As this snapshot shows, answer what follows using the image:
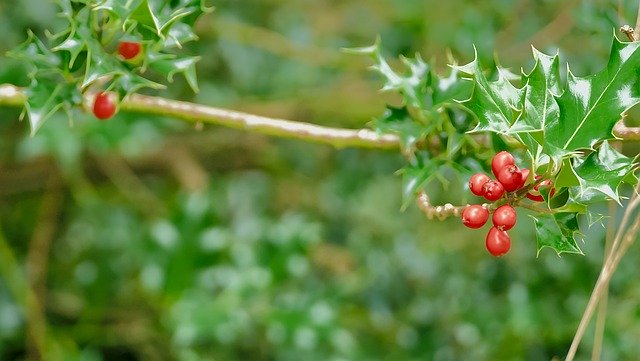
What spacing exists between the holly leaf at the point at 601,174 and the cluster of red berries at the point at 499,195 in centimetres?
3

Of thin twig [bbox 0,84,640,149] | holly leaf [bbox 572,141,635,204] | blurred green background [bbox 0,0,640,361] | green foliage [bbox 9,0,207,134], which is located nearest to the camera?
holly leaf [bbox 572,141,635,204]

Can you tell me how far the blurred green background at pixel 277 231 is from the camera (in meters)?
1.73

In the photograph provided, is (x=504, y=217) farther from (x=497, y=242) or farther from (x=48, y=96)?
(x=48, y=96)

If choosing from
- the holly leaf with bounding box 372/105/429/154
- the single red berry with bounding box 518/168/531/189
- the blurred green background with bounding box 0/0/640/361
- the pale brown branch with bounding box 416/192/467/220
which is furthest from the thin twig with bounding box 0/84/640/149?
the blurred green background with bounding box 0/0/640/361

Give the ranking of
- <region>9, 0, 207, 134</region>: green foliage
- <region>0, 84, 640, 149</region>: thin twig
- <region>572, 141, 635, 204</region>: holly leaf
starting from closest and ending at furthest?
<region>572, 141, 635, 204</region>: holly leaf
<region>9, 0, 207, 134</region>: green foliage
<region>0, 84, 640, 149</region>: thin twig

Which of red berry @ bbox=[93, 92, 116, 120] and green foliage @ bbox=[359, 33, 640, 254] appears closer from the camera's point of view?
green foliage @ bbox=[359, 33, 640, 254]

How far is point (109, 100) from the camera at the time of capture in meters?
1.03

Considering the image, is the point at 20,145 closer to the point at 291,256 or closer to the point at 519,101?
the point at 291,256

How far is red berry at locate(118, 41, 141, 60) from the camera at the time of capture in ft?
3.38

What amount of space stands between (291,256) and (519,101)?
0.99m

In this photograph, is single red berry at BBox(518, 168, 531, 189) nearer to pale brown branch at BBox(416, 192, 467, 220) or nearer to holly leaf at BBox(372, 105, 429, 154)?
pale brown branch at BBox(416, 192, 467, 220)

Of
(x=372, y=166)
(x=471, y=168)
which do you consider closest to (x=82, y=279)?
(x=372, y=166)

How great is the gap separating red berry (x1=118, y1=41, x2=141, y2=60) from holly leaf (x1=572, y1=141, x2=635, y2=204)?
20.6 inches

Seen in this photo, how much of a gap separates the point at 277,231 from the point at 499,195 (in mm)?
1007
